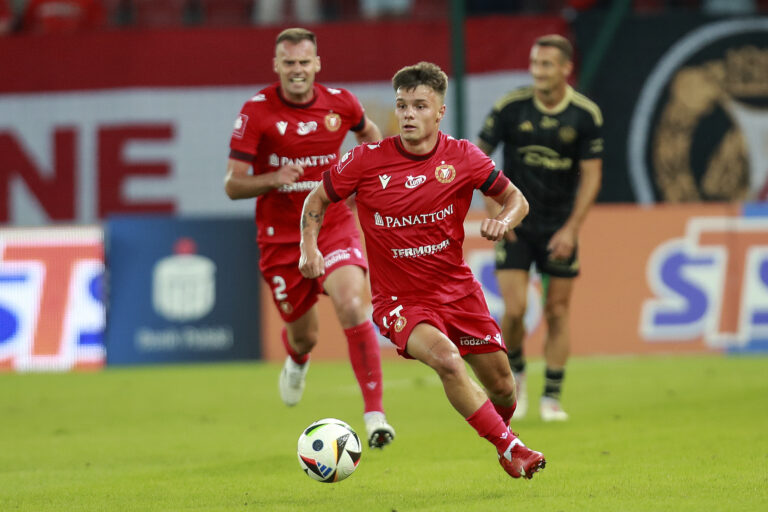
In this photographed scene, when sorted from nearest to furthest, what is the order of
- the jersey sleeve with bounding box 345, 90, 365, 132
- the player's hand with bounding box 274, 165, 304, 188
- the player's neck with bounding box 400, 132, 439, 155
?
the player's neck with bounding box 400, 132, 439, 155
the player's hand with bounding box 274, 165, 304, 188
the jersey sleeve with bounding box 345, 90, 365, 132

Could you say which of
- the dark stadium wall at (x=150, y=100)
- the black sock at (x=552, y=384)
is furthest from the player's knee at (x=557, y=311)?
the dark stadium wall at (x=150, y=100)

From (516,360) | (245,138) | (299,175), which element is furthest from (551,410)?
(245,138)

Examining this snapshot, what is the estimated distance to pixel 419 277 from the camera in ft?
21.3

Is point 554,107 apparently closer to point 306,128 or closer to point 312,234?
point 306,128

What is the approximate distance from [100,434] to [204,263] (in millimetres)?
5229

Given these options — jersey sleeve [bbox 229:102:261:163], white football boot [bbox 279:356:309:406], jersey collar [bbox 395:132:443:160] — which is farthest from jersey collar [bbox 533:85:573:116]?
jersey collar [bbox 395:132:443:160]

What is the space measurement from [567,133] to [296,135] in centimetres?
206

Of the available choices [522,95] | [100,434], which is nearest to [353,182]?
[522,95]

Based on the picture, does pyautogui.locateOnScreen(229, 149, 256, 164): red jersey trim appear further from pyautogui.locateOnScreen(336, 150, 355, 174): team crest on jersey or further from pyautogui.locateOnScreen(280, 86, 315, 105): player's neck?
pyautogui.locateOnScreen(336, 150, 355, 174): team crest on jersey

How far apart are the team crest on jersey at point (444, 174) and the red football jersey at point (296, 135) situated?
181cm

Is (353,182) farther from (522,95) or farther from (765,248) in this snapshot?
(765,248)

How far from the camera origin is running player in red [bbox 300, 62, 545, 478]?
252 inches

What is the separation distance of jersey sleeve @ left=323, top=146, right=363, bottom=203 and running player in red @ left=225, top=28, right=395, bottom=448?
1.01m

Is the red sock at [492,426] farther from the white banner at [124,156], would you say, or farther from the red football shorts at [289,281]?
the white banner at [124,156]
